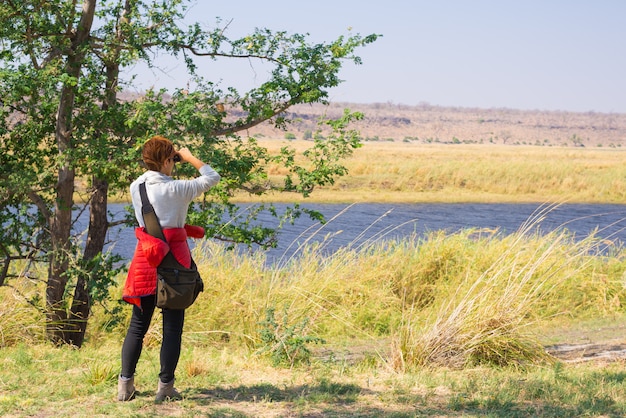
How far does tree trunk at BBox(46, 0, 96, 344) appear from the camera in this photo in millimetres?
7562

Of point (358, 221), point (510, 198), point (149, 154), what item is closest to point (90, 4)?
point (149, 154)

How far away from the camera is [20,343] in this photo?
279 inches

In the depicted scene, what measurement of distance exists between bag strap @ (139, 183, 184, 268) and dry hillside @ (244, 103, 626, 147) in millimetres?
95348

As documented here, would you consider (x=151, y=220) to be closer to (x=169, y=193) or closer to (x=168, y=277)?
(x=169, y=193)

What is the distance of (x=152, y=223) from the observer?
15.4 ft

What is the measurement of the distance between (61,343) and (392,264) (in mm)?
4942

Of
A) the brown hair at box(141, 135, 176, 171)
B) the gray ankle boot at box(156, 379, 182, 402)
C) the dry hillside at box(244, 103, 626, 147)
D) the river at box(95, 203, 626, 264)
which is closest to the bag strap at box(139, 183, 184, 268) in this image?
the brown hair at box(141, 135, 176, 171)

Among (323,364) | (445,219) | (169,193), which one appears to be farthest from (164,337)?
(445,219)

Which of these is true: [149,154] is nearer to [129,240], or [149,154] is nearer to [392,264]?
[392,264]

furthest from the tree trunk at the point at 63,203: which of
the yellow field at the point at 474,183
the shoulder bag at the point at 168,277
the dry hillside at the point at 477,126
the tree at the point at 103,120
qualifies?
the dry hillside at the point at 477,126

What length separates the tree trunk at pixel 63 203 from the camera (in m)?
7.56

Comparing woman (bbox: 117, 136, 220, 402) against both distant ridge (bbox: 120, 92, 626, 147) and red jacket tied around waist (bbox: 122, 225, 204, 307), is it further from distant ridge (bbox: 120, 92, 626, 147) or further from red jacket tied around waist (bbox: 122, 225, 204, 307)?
distant ridge (bbox: 120, 92, 626, 147)

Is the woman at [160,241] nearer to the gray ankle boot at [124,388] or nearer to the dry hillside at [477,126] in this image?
the gray ankle boot at [124,388]

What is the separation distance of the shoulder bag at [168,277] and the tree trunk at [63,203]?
2815mm
